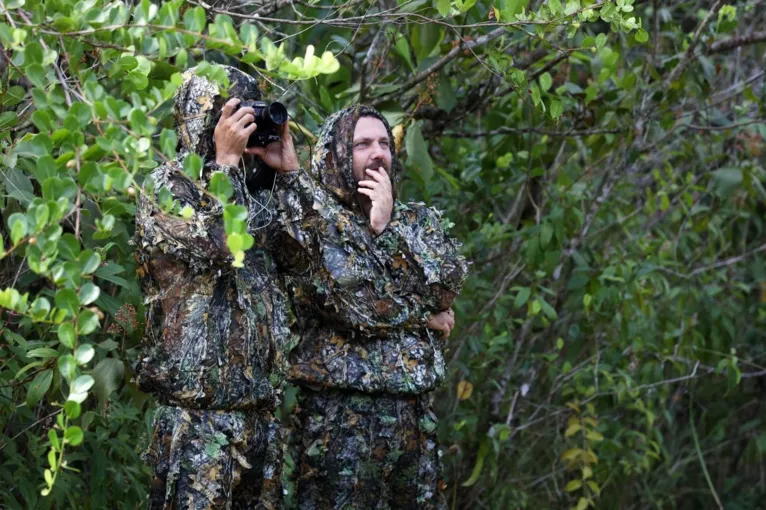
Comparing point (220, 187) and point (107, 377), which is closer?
point (220, 187)

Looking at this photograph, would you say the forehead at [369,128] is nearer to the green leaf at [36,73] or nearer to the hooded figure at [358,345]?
the hooded figure at [358,345]

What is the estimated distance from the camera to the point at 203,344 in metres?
2.69

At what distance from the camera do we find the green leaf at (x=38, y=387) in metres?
2.93

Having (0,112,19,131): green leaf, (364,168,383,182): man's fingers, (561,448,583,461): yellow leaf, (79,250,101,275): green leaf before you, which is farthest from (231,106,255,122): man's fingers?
(561,448,583,461): yellow leaf

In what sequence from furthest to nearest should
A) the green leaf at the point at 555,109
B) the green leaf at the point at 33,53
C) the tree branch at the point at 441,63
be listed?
the tree branch at the point at 441,63 → the green leaf at the point at 555,109 → the green leaf at the point at 33,53

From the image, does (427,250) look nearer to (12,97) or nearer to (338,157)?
(338,157)

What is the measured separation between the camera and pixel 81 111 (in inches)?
73.6

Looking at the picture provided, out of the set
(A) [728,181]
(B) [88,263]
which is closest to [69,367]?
(B) [88,263]

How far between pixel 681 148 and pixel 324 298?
3.01 meters

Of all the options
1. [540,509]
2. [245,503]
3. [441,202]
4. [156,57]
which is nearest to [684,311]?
[540,509]

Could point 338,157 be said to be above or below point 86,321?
below

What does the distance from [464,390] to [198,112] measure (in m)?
2.19

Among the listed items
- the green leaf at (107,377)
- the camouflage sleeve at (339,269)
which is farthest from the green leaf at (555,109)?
the green leaf at (107,377)

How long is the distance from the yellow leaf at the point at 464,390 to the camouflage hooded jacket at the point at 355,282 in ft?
3.87
